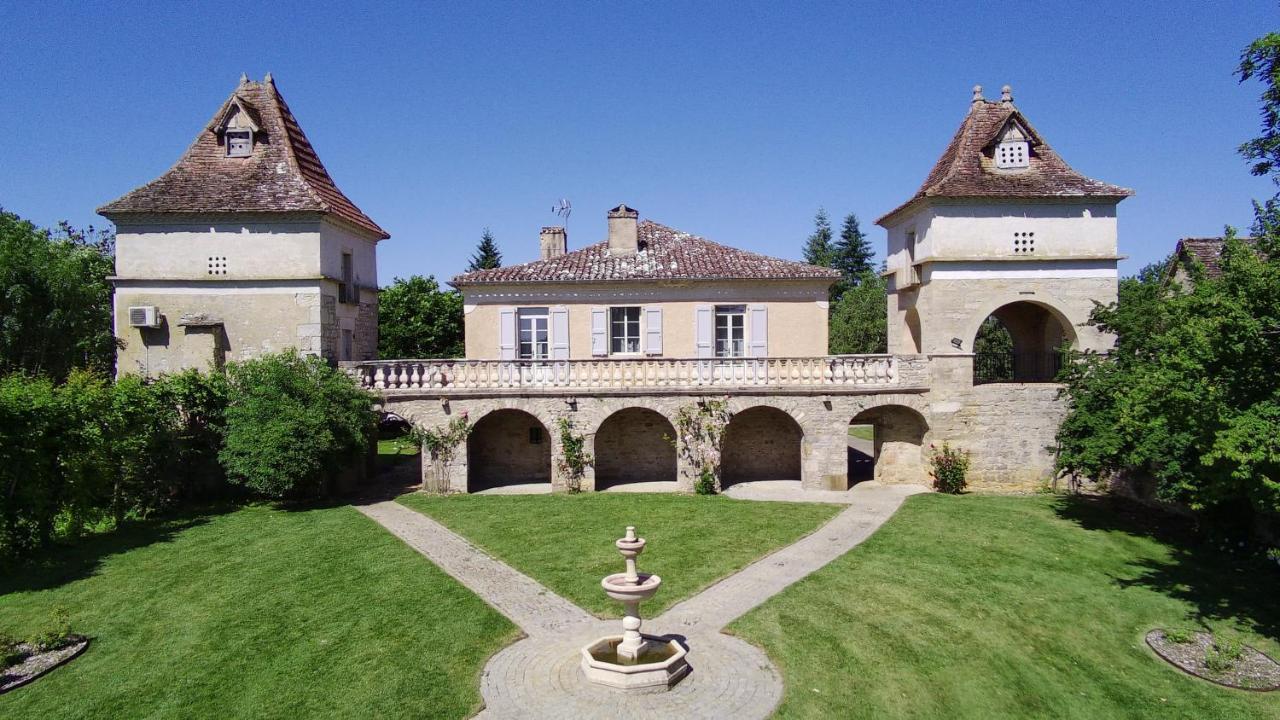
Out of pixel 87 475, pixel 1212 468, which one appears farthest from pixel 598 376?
pixel 1212 468

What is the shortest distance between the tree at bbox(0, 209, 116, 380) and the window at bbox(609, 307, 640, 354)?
21049 millimetres

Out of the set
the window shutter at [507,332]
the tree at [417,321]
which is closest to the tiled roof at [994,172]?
the window shutter at [507,332]

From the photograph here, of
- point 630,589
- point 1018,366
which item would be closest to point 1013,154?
point 1018,366

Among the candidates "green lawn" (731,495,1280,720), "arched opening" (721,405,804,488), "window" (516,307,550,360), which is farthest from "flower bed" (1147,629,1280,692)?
A: "window" (516,307,550,360)

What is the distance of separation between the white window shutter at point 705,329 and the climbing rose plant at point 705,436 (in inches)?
108

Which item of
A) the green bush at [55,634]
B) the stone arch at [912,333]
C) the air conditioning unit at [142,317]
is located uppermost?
the air conditioning unit at [142,317]

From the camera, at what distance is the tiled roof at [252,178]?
22.4 m

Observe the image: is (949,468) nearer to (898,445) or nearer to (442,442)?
(898,445)

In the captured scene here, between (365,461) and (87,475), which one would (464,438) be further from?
(87,475)

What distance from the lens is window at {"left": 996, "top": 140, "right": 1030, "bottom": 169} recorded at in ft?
77.0

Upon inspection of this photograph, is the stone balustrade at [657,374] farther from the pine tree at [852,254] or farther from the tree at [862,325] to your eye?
the pine tree at [852,254]

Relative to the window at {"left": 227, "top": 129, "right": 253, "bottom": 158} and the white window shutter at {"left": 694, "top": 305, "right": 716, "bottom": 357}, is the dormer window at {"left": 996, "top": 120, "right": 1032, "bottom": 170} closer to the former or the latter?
the white window shutter at {"left": 694, "top": 305, "right": 716, "bottom": 357}

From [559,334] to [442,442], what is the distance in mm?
5284

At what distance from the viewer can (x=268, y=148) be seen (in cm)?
2412
